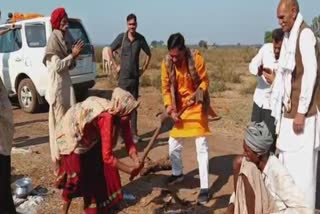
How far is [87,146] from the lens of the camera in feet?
14.5

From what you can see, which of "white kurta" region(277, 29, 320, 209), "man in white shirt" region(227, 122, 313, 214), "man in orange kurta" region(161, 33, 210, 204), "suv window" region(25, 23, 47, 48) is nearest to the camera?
"man in white shirt" region(227, 122, 313, 214)

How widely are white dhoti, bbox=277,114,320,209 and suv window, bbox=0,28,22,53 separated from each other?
8152 mm

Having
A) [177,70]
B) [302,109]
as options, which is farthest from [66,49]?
[302,109]

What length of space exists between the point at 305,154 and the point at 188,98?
1663mm

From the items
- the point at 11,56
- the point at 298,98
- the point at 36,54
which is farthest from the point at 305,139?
the point at 11,56

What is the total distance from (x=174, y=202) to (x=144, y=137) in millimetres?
3593

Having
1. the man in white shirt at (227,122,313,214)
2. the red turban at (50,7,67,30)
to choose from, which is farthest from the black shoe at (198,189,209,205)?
the red turban at (50,7,67,30)

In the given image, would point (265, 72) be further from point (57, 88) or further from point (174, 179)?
point (57, 88)

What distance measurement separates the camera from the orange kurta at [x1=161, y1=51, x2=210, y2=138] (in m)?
5.29

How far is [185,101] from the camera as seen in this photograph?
17.7 feet

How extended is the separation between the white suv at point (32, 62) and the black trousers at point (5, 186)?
6136mm

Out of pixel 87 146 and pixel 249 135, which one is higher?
pixel 249 135

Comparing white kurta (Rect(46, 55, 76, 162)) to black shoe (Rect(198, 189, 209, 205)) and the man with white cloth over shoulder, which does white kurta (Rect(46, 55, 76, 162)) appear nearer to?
black shoe (Rect(198, 189, 209, 205))

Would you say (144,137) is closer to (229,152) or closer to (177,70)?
(229,152)
